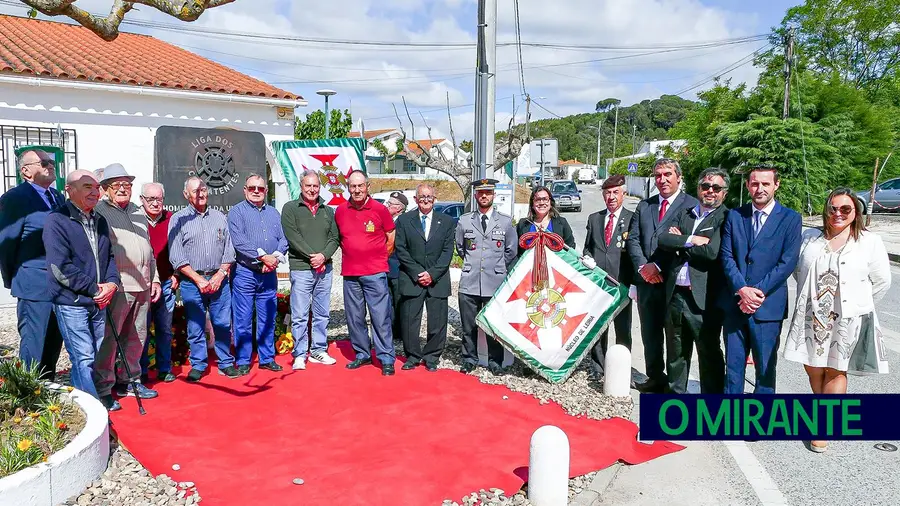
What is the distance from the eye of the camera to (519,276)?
623 cm

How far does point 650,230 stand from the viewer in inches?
220

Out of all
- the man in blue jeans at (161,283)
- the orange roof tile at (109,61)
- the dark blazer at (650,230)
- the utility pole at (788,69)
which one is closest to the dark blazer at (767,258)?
the dark blazer at (650,230)

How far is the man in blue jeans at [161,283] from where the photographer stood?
233 inches

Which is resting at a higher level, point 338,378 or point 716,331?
point 716,331

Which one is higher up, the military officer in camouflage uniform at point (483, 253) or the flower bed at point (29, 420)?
the military officer in camouflage uniform at point (483, 253)

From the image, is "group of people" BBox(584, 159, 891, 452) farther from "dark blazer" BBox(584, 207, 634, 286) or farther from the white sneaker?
the white sneaker

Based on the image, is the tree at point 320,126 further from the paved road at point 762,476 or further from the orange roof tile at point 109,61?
the paved road at point 762,476

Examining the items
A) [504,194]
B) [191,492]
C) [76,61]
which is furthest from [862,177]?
[191,492]

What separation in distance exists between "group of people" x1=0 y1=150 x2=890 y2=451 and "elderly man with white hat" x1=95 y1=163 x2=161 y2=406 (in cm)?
1

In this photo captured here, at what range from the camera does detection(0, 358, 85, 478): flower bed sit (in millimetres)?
3459

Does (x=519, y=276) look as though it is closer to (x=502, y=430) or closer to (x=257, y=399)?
(x=502, y=430)

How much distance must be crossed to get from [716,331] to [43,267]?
16.7ft

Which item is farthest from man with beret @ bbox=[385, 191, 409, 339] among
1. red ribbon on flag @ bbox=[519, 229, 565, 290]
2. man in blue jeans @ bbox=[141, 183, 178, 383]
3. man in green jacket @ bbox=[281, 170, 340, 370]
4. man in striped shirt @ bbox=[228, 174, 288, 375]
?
man in blue jeans @ bbox=[141, 183, 178, 383]

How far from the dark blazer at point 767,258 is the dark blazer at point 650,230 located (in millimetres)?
643
